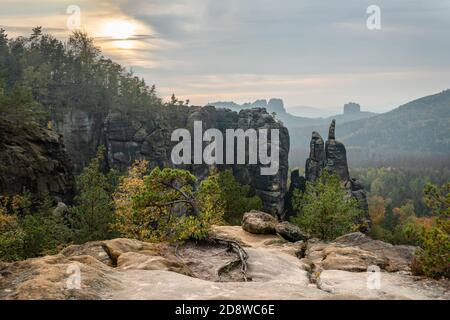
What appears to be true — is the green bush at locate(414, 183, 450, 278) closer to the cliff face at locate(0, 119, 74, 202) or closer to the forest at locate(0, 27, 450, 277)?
the forest at locate(0, 27, 450, 277)

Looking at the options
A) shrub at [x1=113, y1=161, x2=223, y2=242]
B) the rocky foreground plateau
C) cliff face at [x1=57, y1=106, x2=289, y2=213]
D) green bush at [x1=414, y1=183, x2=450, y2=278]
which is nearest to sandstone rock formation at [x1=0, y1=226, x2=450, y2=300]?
the rocky foreground plateau

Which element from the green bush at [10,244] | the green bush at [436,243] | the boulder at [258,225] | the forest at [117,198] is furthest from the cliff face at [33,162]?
the green bush at [436,243]

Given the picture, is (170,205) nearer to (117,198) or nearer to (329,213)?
(329,213)

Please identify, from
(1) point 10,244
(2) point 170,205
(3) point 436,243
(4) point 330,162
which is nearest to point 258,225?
(2) point 170,205

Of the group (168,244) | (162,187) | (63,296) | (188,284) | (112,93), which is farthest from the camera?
(112,93)

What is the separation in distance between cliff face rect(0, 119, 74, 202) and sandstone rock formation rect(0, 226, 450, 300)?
1312 inches

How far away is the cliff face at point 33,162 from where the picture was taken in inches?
1884

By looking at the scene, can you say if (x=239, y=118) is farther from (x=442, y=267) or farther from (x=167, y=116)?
(x=442, y=267)

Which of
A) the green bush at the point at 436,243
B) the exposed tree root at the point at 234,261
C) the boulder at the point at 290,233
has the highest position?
the green bush at the point at 436,243

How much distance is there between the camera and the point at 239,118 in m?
107

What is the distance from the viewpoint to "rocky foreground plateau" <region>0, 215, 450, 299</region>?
11289 millimetres

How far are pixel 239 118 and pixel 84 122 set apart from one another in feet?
131

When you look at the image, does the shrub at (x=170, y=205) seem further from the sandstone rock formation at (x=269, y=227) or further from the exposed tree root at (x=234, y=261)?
the sandstone rock formation at (x=269, y=227)

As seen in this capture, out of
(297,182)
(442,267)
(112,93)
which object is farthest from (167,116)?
(442,267)
